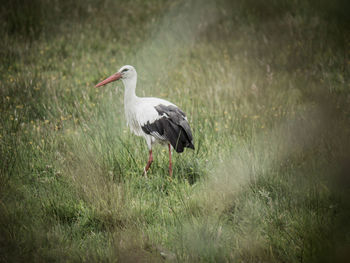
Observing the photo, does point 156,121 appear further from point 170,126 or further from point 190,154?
point 190,154

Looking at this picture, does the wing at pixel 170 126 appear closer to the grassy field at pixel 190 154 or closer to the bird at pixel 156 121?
the bird at pixel 156 121

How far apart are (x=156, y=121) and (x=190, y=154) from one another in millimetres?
631

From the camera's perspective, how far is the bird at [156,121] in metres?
3.50

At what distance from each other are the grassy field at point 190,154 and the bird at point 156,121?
0.28m

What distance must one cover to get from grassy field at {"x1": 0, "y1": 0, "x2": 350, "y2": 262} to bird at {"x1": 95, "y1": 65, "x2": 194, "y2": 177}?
0.91ft

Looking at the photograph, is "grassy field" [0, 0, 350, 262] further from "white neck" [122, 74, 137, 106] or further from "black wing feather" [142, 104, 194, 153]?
"white neck" [122, 74, 137, 106]

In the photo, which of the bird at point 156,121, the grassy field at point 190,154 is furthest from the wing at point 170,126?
the grassy field at point 190,154

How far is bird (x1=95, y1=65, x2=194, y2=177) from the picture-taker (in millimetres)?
3496

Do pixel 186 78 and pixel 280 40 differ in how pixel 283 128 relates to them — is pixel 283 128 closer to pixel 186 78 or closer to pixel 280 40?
pixel 186 78

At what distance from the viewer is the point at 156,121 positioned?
3.55 metres

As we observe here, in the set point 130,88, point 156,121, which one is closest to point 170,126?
point 156,121

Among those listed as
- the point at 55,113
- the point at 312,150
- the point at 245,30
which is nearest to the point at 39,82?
the point at 55,113

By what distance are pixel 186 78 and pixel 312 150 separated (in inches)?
126

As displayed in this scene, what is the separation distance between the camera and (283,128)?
4070mm
